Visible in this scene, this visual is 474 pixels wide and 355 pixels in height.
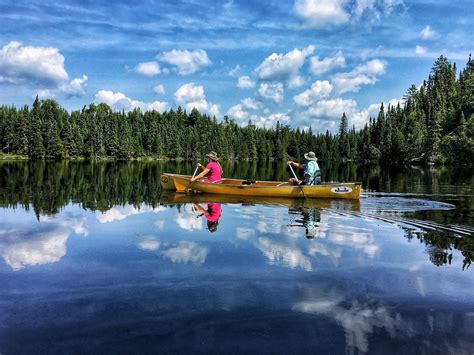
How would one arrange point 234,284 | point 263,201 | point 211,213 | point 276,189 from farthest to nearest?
point 276,189 → point 263,201 → point 211,213 → point 234,284

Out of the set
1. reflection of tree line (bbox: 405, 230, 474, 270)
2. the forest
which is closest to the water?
reflection of tree line (bbox: 405, 230, 474, 270)

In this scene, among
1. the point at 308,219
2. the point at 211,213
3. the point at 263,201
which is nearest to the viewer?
the point at 308,219

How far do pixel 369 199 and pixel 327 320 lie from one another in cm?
1569

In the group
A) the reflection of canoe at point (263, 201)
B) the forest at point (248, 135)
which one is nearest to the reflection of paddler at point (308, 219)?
the reflection of canoe at point (263, 201)

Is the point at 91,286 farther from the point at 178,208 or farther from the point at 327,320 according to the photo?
the point at 178,208

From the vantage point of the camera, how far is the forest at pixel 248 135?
97.1 meters

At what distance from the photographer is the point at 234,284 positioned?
7.16m

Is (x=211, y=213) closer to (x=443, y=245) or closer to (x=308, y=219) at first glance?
(x=308, y=219)

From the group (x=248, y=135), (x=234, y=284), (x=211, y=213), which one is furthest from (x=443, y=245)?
(x=248, y=135)

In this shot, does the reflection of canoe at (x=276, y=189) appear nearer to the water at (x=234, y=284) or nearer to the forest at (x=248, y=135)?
the water at (x=234, y=284)

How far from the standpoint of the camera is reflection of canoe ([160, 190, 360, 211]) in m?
18.0

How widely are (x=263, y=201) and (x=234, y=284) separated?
493 inches

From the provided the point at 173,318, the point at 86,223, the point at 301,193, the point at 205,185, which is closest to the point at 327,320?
the point at 173,318

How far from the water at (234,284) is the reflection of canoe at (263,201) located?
3.99 m
